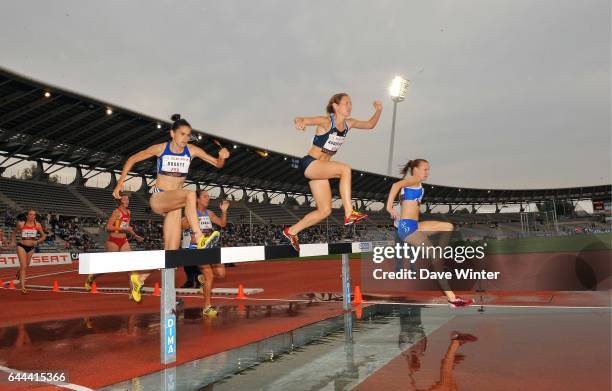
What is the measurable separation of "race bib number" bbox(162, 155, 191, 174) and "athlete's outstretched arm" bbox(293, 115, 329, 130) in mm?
1679

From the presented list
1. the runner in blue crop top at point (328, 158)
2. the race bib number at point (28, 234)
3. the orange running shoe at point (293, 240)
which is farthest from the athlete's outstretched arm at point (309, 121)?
the race bib number at point (28, 234)

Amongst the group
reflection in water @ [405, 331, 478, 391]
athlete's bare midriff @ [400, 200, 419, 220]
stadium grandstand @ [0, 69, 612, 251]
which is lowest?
reflection in water @ [405, 331, 478, 391]

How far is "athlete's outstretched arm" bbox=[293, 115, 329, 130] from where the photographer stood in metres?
4.82

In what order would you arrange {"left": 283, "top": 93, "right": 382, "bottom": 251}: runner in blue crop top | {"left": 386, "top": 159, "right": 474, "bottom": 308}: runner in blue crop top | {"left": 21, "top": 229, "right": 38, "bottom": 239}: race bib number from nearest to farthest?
{"left": 283, "top": 93, "right": 382, "bottom": 251}: runner in blue crop top
{"left": 386, "top": 159, "right": 474, "bottom": 308}: runner in blue crop top
{"left": 21, "top": 229, "right": 38, "bottom": 239}: race bib number

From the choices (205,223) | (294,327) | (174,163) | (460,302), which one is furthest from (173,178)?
(460,302)

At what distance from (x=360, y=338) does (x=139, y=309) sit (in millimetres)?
4688

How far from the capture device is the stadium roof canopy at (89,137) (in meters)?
28.5

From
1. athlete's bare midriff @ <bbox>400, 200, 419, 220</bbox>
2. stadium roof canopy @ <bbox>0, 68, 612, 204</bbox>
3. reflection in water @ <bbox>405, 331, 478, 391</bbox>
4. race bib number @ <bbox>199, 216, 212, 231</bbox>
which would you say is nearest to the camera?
reflection in water @ <bbox>405, 331, 478, 391</bbox>

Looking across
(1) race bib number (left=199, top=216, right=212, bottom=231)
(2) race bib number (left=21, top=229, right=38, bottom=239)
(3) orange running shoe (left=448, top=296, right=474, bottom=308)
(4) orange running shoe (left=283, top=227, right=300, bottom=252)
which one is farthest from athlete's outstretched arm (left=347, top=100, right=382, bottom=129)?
(2) race bib number (left=21, top=229, right=38, bottom=239)

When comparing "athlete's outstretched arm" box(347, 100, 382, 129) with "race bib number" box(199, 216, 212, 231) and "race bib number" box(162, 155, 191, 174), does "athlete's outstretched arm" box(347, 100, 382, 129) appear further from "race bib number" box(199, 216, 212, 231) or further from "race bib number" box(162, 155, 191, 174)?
"race bib number" box(199, 216, 212, 231)

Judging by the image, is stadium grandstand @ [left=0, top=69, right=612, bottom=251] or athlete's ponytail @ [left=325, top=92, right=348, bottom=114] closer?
athlete's ponytail @ [left=325, top=92, right=348, bottom=114]

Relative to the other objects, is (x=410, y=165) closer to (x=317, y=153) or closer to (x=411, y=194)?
(x=411, y=194)

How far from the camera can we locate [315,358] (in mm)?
4055

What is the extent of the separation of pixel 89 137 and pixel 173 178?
110 feet
